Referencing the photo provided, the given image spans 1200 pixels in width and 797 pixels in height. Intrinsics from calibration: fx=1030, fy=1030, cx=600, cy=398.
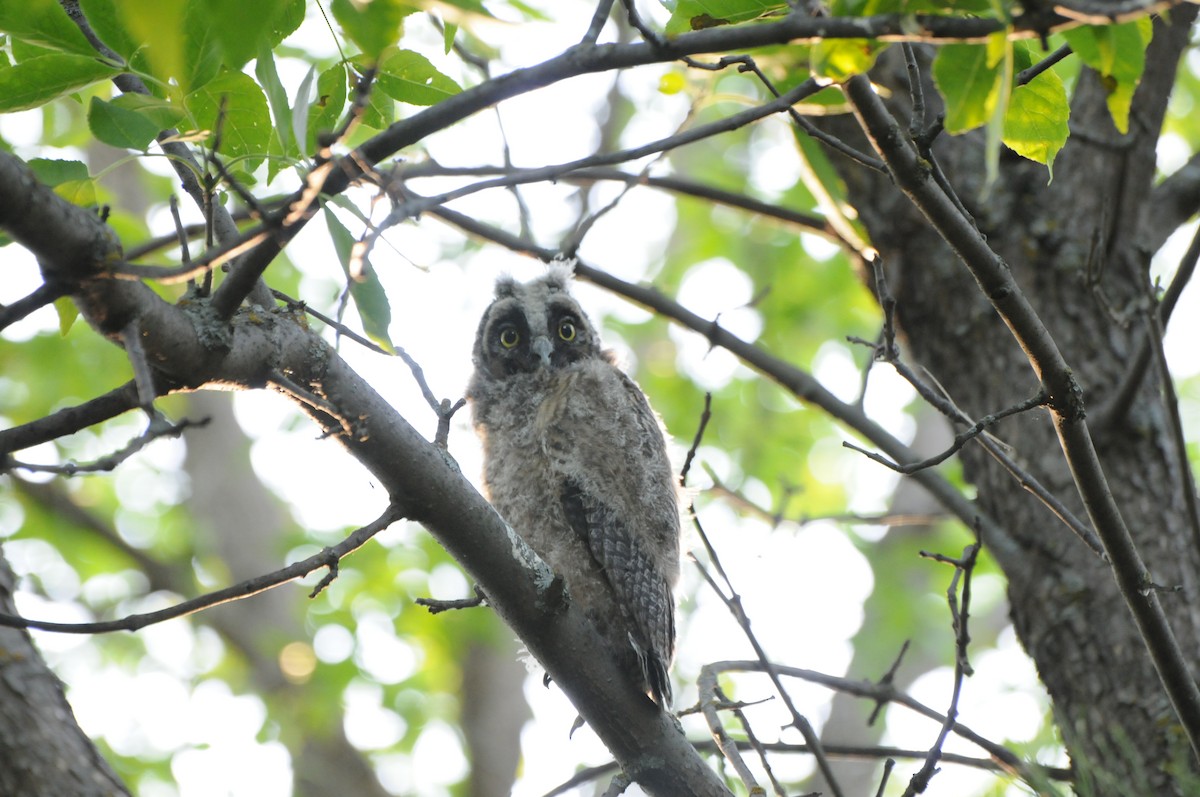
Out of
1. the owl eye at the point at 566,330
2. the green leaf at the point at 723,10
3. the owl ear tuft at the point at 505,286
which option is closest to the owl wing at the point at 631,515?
the owl eye at the point at 566,330

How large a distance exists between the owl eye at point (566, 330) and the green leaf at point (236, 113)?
215 cm

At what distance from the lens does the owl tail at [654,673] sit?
271cm

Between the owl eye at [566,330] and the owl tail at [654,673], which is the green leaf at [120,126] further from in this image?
the owl eye at [566,330]

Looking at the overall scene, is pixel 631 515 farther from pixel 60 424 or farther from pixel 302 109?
pixel 302 109

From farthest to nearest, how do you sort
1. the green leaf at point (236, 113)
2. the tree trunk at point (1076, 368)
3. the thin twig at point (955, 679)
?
the tree trunk at point (1076, 368)
the thin twig at point (955, 679)
the green leaf at point (236, 113)

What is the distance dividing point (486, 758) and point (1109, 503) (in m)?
5.89

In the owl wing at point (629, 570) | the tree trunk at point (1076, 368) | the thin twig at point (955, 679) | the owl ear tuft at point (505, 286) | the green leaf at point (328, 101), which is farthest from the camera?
the owl ear tuft at point (505, 286)

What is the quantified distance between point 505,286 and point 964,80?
3.11m

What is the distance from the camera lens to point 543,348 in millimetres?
3562

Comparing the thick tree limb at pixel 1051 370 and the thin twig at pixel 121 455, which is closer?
→ the thin twig at pixel 121 455

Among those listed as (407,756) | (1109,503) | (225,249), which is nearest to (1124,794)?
(1109,503)

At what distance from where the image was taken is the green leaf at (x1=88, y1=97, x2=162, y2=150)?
141cm

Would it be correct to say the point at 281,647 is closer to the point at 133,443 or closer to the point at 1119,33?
the point at 133,443

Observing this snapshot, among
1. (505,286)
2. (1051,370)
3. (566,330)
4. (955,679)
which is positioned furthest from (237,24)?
(505,286)
